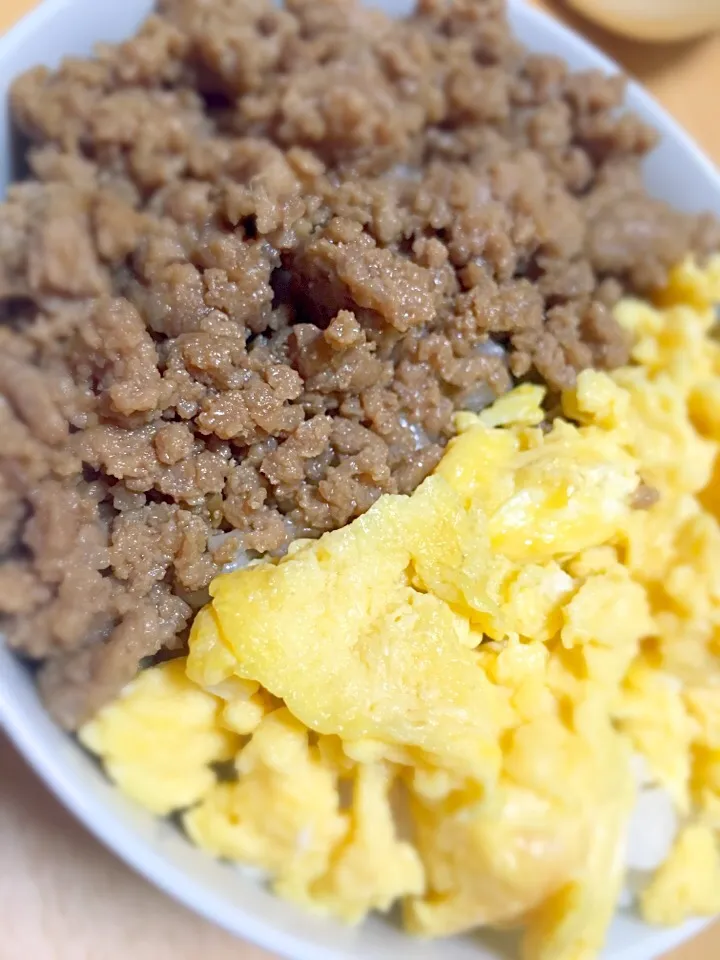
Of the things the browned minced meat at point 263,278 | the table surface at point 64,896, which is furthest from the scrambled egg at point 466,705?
the table surface at point 64,896

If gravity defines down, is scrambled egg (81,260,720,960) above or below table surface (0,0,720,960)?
above

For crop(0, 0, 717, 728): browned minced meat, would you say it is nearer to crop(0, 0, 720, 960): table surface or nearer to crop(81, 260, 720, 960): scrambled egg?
crop(81, 260, 720, 960): scrambled egg

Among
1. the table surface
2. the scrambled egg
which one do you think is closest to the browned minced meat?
the scrambled egg

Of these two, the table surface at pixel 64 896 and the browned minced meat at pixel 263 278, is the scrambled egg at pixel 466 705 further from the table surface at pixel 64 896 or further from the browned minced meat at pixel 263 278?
the table surface at pixel 64 896

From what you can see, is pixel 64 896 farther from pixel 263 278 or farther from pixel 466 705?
pixel 263 278

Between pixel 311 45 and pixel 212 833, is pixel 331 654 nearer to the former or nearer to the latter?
pixel 212 833
